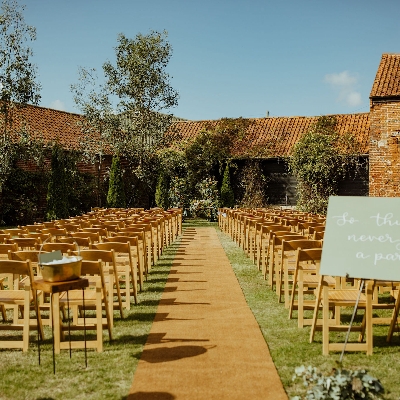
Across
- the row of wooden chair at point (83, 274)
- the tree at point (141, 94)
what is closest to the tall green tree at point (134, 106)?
the tree at point (141, 94)

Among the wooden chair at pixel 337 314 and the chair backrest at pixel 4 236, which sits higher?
the chair backrest at pixel 4 236

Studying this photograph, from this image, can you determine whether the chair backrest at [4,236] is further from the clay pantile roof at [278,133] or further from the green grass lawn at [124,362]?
the clay pantile roof at [278,133]

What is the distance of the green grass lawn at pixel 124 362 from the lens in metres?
4.88

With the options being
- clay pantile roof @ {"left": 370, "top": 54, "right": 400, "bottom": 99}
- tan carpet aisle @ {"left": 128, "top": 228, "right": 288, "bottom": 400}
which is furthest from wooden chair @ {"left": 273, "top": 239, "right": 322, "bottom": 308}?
clay pantile roof @ {"left": 370, "top": 54, "right": 400, "bottom": 99}

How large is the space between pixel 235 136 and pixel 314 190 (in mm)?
6592

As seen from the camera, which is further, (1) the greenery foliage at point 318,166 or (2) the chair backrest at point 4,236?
(1) the greenery foliage at point 318,166

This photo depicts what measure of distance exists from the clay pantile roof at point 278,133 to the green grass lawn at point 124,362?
24.1 m

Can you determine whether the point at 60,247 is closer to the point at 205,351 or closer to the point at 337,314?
the point at 205,351

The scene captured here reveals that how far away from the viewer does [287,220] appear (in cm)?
1323

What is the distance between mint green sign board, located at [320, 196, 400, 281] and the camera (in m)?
5.48

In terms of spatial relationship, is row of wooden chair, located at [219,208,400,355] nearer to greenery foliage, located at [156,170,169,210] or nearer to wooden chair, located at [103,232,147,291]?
wooden chair, located at [103,232,147,291]

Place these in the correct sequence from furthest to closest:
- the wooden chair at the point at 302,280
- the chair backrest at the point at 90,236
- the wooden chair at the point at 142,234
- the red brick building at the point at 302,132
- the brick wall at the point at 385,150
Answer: the red brick building at the point at 302,132
the brick wall at the point at 385,150
the wooden chair at the point at 142,234
the chair backrest at the point at 90,236
the wooden chair at the point at 302,280

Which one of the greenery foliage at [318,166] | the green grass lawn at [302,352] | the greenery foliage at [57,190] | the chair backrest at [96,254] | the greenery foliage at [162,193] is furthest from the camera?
the greenery foliage at [162,193]

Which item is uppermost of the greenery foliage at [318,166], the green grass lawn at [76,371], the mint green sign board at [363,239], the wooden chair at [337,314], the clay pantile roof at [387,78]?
the clay pantile roof at [387,78]
